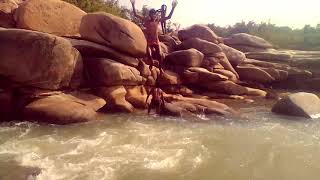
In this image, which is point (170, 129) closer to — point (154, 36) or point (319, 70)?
point (154, 36)

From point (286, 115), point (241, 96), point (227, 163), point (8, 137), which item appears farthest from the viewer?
point (241, 96)

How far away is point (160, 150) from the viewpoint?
25.8 feet

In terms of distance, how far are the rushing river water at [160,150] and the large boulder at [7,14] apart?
490 centimetres

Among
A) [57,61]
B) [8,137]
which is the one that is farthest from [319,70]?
[8,137]

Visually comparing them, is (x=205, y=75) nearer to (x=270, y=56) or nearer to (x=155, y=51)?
(x=155, y=51)

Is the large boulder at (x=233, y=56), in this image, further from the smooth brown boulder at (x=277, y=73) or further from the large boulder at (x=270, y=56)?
the large boulder at (x=270, y=56)

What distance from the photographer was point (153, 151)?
25.6ft

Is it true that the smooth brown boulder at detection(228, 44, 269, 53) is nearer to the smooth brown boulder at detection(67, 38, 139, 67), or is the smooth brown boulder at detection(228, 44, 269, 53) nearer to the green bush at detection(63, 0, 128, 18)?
the green bush at detection(63, 0, 128, 18)

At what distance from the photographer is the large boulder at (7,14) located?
1327 cm

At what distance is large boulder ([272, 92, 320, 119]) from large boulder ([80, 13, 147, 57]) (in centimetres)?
518

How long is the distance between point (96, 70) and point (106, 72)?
37 centimetres

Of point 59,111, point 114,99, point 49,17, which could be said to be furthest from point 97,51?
point 59,111

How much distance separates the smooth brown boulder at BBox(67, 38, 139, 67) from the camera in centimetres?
1216

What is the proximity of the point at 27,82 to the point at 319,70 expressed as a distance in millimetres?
15585
